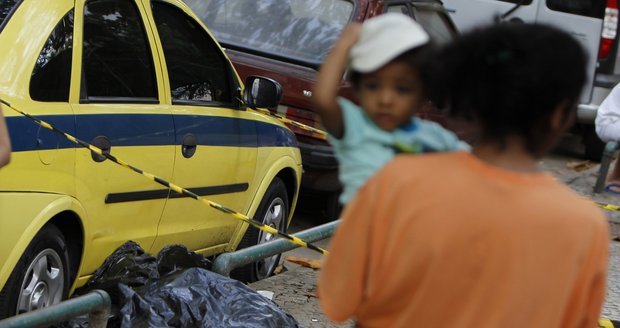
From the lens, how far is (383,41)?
6.73ft

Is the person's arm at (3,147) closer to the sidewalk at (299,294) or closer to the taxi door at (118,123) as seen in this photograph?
the taxi door at (118,123)

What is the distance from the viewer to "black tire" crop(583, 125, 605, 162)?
1341cm

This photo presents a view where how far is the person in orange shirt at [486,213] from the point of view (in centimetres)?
191

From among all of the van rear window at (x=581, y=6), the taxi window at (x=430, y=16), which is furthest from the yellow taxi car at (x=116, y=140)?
the van rear window at (x=581, y=6)

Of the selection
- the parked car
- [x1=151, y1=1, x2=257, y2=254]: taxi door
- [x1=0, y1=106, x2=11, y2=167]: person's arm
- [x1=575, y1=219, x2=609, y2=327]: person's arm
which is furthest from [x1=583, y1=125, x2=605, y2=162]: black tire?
[x1=575, y1=219, x2=609, y2=327]: person's arm

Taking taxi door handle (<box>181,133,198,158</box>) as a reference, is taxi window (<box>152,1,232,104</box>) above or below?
above

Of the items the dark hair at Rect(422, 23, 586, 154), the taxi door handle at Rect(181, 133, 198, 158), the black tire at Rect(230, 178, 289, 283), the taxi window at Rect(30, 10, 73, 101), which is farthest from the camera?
the black tire at Rect(230, 178, 289, 283)

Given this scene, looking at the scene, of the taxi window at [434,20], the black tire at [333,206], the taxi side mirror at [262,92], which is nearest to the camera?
the taxi side mirror at [262,92]

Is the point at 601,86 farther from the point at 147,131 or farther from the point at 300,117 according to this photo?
the point at 147,131

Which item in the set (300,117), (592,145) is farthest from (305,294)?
(592,145)

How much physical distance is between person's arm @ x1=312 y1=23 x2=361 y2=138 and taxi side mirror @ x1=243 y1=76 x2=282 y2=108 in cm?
368

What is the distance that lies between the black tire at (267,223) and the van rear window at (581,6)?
6875 mm

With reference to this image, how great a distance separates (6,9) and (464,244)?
2.90 m

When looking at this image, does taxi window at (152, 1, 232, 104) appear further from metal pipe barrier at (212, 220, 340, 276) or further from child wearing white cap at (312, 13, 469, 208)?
child wearing white cap at (312, 13, 469, 208)
